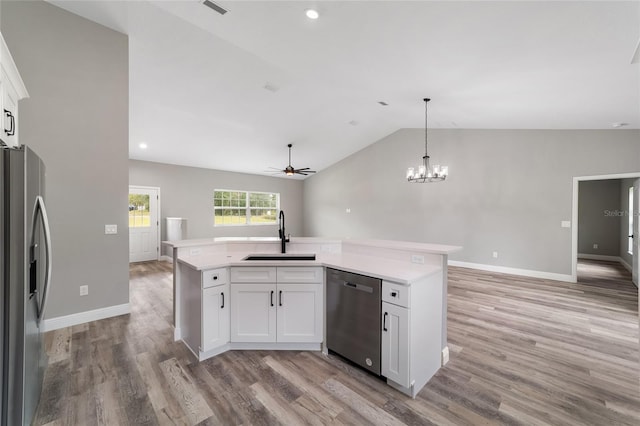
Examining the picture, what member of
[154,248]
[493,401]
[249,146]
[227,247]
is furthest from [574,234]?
[154,248]

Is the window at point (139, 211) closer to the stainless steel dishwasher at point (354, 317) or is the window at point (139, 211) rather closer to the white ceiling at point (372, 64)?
the white ceiling at point (372, 64)

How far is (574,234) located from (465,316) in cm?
321

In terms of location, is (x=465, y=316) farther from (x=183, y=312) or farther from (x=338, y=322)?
(x=183, y=312)

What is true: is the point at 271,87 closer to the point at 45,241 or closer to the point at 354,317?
the point at 45,241

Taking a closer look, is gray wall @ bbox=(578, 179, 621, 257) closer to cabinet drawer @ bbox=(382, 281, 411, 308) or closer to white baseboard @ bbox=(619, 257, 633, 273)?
white baseboard @ bbox=(619, 257, 633, 273)

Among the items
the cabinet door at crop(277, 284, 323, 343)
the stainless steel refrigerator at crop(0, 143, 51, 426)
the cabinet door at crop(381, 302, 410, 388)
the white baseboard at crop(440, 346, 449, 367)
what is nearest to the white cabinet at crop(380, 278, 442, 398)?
the cabinet door at crop(381, 302, 410, 388)

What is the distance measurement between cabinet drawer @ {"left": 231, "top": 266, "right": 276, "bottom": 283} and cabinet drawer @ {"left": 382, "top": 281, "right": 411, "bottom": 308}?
1018 millimetres

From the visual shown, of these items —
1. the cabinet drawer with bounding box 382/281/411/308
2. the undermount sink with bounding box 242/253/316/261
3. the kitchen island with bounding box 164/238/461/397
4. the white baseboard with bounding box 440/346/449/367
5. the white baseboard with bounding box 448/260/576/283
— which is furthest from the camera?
the white baseboard with bounding box 448/260/576/283

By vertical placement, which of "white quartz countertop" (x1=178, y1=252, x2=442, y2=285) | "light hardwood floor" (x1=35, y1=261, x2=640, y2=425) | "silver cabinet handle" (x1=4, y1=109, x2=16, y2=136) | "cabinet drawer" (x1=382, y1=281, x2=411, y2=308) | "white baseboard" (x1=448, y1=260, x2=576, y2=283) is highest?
"silver cabinet handle" (x1=4, y1=109, x2=16, y2=136)

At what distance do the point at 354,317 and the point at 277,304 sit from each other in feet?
2.37

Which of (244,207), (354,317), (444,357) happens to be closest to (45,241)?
(354,317)

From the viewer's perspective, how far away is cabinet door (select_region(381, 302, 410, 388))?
1.91m

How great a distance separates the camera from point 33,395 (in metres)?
1.64

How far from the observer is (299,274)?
8.10 feet
